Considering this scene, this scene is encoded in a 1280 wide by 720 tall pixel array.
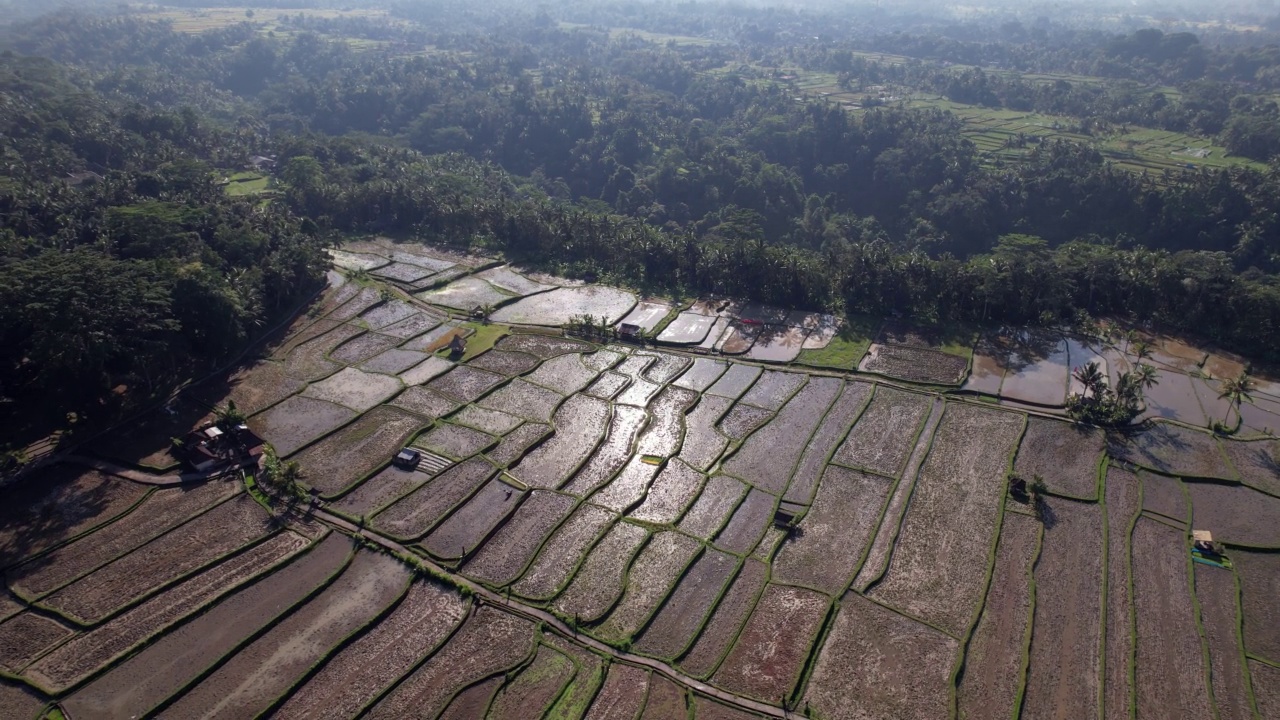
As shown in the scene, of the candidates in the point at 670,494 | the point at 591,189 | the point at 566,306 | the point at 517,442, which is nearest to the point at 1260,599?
the point at 670,494

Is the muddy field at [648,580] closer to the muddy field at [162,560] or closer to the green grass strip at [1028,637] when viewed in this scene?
the green grass strip at [1028,637]

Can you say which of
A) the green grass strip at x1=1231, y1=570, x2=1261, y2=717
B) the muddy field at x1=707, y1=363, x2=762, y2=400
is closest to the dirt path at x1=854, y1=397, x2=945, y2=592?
the muddy field at x1=707, y1=363, x2=762, y2=400

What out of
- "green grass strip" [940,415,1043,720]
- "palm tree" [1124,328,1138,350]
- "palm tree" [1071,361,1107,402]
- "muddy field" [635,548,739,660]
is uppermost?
"palm tree" [1071,361,1107,402]

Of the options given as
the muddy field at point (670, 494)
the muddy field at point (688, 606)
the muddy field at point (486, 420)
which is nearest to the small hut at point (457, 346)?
the muddy field at point (486, 420)

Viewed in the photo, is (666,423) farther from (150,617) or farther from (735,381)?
(150,617)

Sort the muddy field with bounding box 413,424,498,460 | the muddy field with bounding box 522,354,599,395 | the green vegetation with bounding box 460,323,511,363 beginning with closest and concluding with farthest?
1. the muddy field with bounding box 413,424,498,460
2. the muddy field with bounding box 522,354,599,395
3. the green vegetation with bounding box 460,323,511,363

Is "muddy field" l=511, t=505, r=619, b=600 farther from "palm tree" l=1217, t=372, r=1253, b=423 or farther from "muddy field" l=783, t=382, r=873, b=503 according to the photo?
"palm tree" l=1217, t=372, r=1253, b=423
